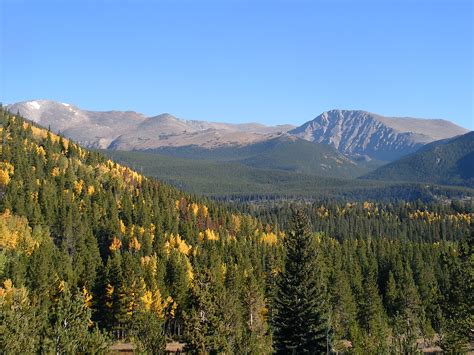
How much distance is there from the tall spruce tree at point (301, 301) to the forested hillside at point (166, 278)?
0.98 feet

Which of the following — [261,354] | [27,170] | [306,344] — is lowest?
[261,354]

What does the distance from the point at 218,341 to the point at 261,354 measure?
28.4ft

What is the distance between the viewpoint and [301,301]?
5844cm

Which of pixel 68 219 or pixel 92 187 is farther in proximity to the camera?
pixel 92 187

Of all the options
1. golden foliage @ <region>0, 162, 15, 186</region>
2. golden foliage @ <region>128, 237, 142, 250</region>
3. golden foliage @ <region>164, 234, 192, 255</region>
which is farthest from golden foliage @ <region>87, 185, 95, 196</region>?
golden foliage @ <region>164, 234, 192, 255</region>

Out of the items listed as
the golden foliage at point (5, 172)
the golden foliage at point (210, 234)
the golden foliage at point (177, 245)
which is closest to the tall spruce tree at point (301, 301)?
the golden foliage at point (177, 245)

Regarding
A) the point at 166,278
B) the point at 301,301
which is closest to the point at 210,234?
the point at 166,278

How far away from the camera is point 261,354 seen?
2650 inches

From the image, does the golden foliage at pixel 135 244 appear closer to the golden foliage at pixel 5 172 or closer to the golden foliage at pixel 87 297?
the golden foliage at pixel 5 172

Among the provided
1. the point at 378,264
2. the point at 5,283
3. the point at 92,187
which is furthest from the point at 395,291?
the point at 92,187

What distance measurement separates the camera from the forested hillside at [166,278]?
58469 millimetres

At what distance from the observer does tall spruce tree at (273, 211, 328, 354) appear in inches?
2267

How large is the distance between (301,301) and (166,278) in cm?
5942

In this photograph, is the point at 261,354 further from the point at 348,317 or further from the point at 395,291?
the point at 395,291
